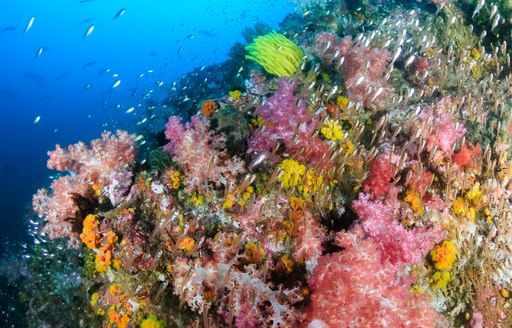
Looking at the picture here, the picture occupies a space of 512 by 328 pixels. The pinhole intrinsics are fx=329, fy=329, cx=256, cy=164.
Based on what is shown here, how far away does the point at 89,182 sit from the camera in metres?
5.64

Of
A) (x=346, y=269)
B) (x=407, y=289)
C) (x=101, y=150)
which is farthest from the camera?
(x=101, y=150)

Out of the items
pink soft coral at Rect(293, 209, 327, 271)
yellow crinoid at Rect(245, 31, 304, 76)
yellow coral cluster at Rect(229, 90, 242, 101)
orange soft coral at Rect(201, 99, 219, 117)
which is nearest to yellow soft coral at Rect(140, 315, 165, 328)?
pink soft coral at Rect(293, 209, 327, 271)

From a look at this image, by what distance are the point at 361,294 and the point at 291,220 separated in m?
1.45

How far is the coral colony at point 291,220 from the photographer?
419 cm

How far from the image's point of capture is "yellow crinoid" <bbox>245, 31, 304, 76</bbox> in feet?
26.1

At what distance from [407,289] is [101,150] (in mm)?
5128

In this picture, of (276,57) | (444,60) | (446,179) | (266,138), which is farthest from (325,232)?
(444,60)

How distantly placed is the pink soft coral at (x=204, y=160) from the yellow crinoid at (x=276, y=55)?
3.28 metres

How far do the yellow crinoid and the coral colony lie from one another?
180cm

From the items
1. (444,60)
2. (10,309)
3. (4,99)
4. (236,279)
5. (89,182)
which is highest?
(444,60)

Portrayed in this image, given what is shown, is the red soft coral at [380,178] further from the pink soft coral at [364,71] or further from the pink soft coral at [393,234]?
the pink soft coral at [364,71]

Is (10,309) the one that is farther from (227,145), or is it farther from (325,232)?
(325,232)

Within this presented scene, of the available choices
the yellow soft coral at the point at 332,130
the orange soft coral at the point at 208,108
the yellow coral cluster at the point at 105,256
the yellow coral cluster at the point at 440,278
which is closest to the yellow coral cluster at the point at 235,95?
the orange soft coral at the point at 208,108

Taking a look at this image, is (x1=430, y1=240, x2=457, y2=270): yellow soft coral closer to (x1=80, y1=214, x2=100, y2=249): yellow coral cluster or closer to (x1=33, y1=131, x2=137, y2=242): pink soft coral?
(x1=33, y1=131, x2=137, y2=242): pink soft coral
